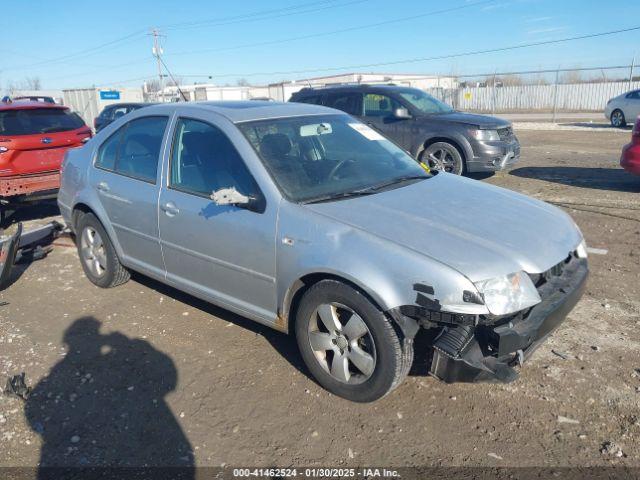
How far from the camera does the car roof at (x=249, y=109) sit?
3852mm

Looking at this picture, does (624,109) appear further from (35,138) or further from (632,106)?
(35,138)

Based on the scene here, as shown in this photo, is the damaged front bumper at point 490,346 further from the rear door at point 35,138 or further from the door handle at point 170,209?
the rear door at point 35,138

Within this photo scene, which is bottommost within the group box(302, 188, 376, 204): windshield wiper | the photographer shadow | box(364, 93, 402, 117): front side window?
the photographer shadow

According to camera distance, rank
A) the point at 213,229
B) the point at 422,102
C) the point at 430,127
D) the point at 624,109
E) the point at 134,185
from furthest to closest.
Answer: the point at 624,109 < the point at 422,102 < the point at 430,127 < the point at 134,185 < the point at 213,229

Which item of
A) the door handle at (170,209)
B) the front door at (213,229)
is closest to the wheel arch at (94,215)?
the front door at (213,229)

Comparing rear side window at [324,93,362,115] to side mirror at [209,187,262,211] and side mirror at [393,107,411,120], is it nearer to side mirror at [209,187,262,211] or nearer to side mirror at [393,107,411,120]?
side mirror at [393,107,411,120]

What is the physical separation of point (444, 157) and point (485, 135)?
0.80 meters

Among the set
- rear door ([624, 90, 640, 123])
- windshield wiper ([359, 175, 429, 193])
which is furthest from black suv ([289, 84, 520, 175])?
rear door ([624, 90, 640, 123])

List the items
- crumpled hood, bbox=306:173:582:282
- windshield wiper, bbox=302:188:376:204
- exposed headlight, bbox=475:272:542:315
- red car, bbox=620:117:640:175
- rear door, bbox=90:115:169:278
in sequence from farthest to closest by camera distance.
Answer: red car, bbox=620:117:640:175, rear door, bbox=90:115:169:278, windshield wiper, bbox=302:188:376:204, crumpled hood, bbox=306:173:582:282, exposed headlight, bbox=475:272:542:315

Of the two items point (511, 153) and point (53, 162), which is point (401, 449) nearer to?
point (53, 162)

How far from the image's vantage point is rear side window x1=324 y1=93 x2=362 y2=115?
10109 millimetres

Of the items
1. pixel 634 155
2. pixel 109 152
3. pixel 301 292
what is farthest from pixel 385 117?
pixel 301 292

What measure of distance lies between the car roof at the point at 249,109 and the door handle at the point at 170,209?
768mm

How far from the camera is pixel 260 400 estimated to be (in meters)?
3.29
